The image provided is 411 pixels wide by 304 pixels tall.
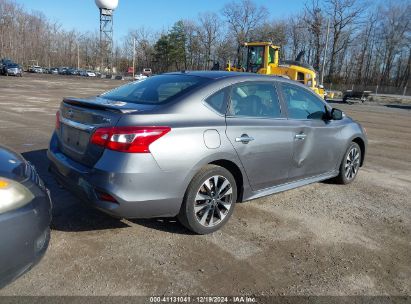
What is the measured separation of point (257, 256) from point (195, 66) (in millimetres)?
89893

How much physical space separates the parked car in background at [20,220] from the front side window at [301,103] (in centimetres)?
304

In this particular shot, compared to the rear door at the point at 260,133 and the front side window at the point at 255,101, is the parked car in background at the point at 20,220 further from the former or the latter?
the front side window at the point at 255,101

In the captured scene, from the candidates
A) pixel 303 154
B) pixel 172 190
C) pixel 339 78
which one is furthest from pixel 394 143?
pixel 339 78

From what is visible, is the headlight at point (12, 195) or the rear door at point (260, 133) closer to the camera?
the headlight at point (12, 195)

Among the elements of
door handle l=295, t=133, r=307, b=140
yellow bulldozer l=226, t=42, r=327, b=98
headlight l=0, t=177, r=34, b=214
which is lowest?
headlight l=0, t=177, r=34, b=214

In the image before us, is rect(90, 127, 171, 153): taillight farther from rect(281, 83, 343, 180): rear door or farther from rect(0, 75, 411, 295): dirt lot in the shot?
rect(281, 83, 343, 180): rear door

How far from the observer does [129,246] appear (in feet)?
11.4

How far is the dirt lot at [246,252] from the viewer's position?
2.95 metres

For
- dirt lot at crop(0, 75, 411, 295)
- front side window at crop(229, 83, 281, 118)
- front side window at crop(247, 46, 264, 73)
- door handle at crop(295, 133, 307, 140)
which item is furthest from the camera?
front side window at crop(247, 46, 264, 73)

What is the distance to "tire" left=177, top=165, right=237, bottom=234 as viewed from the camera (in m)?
3.57

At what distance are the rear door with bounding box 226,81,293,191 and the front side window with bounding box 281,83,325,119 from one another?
220 millimetres

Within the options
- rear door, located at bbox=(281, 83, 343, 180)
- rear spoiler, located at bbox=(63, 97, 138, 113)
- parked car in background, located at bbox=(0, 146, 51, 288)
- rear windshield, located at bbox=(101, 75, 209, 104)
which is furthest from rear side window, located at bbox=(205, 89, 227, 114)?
parked car in background, located at bbox=(0, 146, 51, 288)

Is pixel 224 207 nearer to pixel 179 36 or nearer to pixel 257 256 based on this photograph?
pixel 257 256

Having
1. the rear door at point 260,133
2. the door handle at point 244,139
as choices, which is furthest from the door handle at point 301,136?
the door handle at point 244,139
